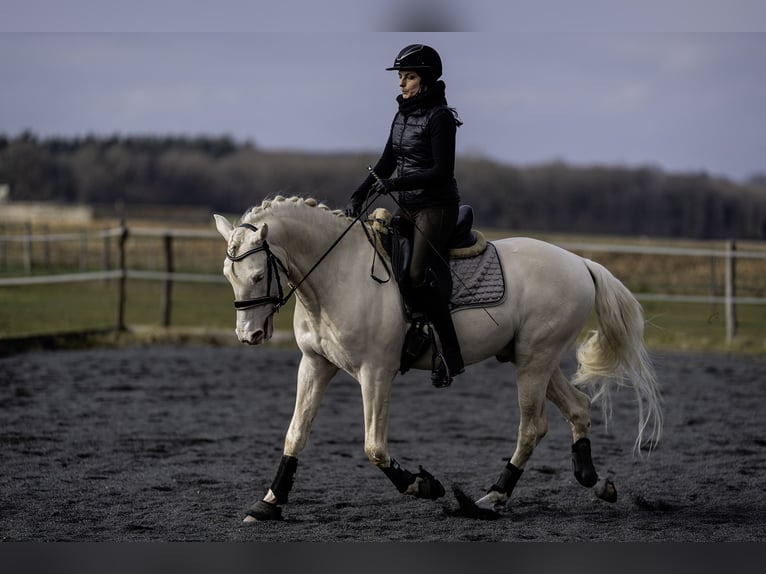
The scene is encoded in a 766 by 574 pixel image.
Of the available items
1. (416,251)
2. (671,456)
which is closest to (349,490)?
(416,251)

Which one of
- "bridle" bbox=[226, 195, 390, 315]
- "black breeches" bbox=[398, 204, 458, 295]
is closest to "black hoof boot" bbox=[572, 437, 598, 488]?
"black breeches" bbox=[398, 204, 458, 295]

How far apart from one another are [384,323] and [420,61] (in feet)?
4.31

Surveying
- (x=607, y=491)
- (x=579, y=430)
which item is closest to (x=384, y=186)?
(x=579, y=430)

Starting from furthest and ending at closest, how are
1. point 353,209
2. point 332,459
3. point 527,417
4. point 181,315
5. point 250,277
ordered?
point 181,315, point 332,459, point 527,417, point 353,209, point 250,277

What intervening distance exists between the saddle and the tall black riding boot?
6 centimetres

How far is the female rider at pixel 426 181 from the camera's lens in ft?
15.1

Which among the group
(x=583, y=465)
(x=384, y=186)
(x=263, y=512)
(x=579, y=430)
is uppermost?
(x=384, y=186)

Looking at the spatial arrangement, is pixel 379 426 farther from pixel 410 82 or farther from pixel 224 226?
pixel 410 82

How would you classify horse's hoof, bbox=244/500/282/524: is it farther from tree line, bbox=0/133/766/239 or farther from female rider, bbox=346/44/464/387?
tree line, bbox=0/133/766/239

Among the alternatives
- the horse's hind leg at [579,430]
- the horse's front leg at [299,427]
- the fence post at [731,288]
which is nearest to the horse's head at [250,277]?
the horse's front leg at [299,427]

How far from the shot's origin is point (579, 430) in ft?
17.4

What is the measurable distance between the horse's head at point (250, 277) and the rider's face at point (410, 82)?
101 cm

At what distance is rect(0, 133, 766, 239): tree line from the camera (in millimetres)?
30105

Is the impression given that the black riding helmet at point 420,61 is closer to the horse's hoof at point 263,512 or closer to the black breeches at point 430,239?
the black breeches at point 430,239
